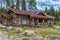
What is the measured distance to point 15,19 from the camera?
29.1 metres

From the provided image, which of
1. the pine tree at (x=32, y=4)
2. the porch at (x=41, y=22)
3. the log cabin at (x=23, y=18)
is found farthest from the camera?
the pine tree at (x=32, y=4)

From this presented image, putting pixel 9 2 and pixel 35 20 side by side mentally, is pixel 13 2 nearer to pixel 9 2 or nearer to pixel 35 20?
pixel 9 2

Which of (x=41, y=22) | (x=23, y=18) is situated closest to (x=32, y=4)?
(x=41, y=22)

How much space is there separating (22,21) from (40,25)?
11.3ft

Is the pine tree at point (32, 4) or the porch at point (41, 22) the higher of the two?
the pine tree at point (32, 4)

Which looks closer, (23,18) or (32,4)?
(23,18)

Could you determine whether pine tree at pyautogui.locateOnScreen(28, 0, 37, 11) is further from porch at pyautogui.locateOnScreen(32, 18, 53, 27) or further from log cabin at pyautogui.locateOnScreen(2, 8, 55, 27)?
log cabin at pyautogui.locateOnScreen(2, 8, 55, 27)

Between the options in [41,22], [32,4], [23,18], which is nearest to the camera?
[23,18]

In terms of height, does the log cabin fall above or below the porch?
above

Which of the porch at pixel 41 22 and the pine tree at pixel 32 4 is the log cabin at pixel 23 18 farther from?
the pine tree at pixel 32 4

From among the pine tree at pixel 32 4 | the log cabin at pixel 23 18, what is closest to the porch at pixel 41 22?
the log cabin at pixel 23 18

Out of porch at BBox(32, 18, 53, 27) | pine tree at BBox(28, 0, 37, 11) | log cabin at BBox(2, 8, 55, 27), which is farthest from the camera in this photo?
pine tree at BBox(28, 0, 37, 11)

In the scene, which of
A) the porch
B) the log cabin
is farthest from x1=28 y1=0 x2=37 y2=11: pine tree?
the log cabin

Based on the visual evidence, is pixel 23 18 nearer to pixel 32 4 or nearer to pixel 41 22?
pixel 41 22
